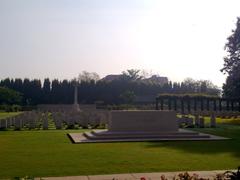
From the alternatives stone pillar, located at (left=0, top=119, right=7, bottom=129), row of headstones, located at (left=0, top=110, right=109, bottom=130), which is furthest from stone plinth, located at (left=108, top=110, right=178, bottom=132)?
stone pillar, located at (left=0, top=119, right=7, bottom=129)

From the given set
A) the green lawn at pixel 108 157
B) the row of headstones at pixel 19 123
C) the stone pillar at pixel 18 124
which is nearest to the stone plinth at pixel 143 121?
the green lawn at pixel 108 157

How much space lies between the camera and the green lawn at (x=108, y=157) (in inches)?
409

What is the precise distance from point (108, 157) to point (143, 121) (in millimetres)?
7758

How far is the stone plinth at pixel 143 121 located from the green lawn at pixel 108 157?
325 cm

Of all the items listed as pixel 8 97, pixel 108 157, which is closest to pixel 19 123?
pixel 108 157

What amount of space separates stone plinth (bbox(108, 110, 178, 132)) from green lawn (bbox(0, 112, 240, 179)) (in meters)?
3.25

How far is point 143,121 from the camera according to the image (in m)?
20.1

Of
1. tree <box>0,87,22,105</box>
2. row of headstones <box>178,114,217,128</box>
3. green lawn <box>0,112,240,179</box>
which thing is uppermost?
tree <box>0,87,22,105</box>

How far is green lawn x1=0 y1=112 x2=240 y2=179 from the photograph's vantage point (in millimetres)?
10398

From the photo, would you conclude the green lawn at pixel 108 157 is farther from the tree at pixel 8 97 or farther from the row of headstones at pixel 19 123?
the tree at pixel 8 97

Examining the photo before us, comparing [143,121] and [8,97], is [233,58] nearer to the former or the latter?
[143,121]

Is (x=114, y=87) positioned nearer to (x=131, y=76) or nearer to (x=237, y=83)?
(x=131, y=76)

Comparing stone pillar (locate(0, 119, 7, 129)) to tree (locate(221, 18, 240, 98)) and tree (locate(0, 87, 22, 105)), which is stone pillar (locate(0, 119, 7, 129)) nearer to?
tree (locate(221, 18, 240, 98))

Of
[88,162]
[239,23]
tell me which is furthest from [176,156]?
[239,23]
